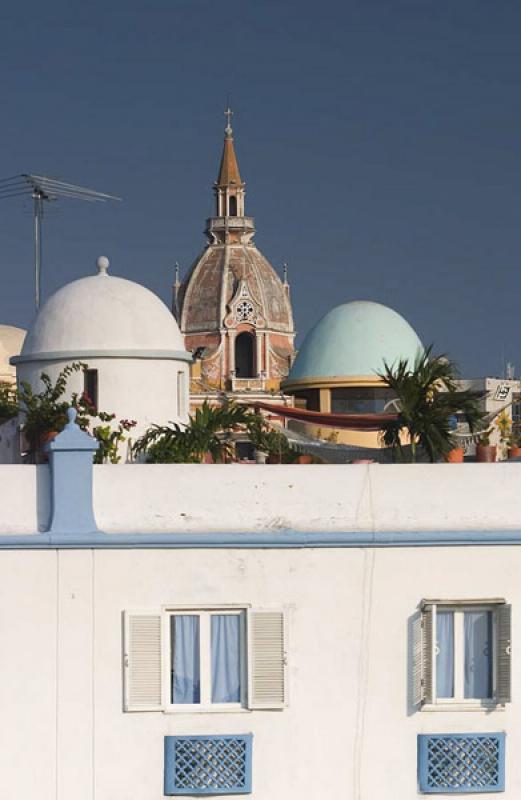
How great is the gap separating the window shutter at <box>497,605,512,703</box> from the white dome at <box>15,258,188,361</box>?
791 centimetres

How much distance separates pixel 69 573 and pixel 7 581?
0.56 meters

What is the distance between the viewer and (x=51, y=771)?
41.5ft

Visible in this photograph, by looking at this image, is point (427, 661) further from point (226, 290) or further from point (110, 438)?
point (226, 290)

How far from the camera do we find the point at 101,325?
19.3 meters

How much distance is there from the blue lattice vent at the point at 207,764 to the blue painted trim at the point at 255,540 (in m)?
1.75

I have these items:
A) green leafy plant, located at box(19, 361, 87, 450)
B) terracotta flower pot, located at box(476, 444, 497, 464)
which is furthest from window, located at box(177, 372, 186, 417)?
terracotta flower pot, located at box(476, 444, 497, 464)

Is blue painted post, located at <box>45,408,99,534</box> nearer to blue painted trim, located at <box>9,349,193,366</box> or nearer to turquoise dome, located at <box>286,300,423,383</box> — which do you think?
blue painted trim, located at <box>9,349,193,366</box>

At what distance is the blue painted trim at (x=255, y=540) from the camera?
12.7 m

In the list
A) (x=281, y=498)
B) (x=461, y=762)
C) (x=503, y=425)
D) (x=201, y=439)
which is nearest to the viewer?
(x=461, y=762)

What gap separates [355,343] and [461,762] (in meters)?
19.4

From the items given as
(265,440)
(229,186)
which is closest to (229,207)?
(229,186)

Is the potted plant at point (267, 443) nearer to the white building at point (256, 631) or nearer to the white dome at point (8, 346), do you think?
the white building at point (256, 631)

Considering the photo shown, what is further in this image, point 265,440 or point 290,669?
point 265,440

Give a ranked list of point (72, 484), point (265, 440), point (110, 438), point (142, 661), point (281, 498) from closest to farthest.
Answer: point (142, 661) → point (72, 484) → point (281, 498) → point (110, 438) → point (265, 440)
